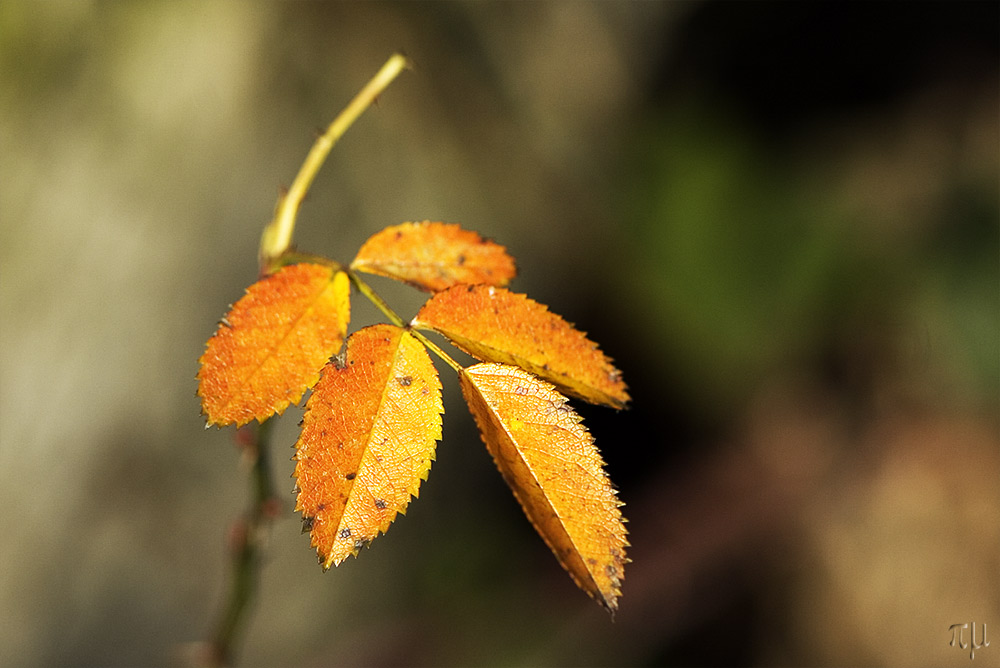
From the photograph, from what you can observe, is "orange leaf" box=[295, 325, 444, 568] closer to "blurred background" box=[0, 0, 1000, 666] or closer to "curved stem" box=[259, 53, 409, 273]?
"curved stem" box=[259, 53, 409, 273]

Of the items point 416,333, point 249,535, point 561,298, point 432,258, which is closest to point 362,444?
point 416,333

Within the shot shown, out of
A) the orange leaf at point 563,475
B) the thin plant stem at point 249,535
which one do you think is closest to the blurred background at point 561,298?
the thin plant stem at point 249,535

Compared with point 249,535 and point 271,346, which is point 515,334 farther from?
point 249,535

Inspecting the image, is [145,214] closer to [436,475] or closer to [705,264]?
[436,475]

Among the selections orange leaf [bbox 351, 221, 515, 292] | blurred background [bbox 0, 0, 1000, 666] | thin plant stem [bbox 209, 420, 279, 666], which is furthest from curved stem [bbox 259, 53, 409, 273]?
blurred background [bbox 0, 0, 1000, 666]

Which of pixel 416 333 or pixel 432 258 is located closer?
pixel 416 333

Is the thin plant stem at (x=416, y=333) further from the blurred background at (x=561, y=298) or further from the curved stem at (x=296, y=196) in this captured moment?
Answer: the blurred background at (x=561, y=298)
